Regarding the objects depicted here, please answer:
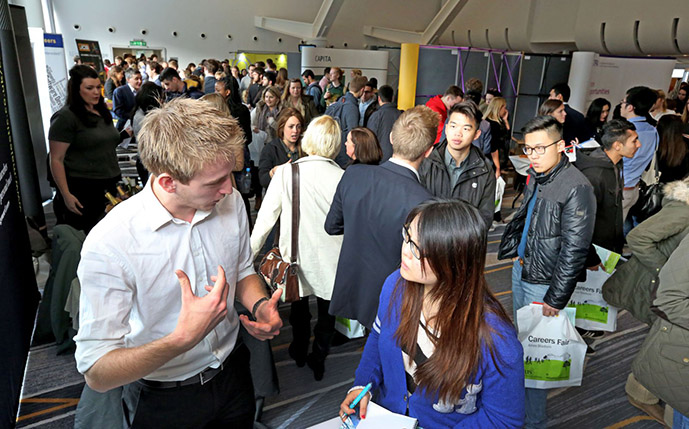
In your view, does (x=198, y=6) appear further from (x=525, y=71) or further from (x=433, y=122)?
(x=433, y=122)

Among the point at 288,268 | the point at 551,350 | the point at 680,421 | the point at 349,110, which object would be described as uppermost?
the point at 349,110

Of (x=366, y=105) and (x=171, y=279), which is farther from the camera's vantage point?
(x=366, y=105)

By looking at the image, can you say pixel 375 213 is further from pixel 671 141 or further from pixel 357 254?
pixel 671 141

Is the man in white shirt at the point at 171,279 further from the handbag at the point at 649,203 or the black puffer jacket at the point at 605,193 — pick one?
the handbag at the point at 649,203

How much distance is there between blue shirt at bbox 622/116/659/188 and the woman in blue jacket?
370 centimetres

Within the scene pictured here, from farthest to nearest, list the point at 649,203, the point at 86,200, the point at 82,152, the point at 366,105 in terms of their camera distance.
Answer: the point at 366,105, the point at 649,203, the point at 86,200, the point at 82,152

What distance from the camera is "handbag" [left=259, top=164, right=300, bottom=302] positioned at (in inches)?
102

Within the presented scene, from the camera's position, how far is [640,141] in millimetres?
4352

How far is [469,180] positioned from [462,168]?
0.09m

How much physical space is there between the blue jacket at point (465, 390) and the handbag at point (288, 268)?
1127 mm

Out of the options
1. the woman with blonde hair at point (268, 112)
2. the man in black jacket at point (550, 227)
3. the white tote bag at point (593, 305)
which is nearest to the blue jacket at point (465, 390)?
the man in black jacket at point (550, 227)

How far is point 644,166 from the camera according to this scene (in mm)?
4301

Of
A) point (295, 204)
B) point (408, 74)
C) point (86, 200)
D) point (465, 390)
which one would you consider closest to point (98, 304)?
point (465, 390)

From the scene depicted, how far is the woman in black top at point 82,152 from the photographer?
3.27 meters
